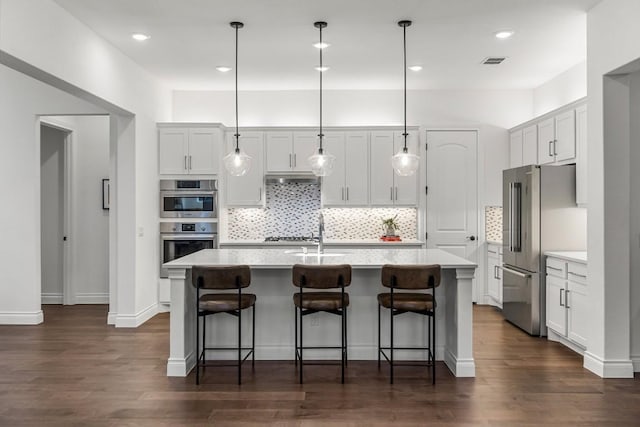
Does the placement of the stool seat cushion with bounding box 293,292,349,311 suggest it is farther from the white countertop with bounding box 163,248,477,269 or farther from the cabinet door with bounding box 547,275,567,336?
the cabinet door with bounding box 547,275,567,336

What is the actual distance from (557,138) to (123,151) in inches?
193

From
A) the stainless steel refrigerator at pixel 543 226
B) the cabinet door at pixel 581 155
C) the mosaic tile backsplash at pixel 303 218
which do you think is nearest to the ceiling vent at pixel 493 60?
the cabinet door at pixel 581 155

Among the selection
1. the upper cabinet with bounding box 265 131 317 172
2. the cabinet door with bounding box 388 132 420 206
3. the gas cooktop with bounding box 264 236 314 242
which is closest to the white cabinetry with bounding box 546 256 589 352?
the cabinet door with bounding box 388 132 420 206

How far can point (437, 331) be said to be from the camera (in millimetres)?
4309

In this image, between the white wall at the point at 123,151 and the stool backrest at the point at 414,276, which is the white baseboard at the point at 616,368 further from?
the white wall at the point at 123,151

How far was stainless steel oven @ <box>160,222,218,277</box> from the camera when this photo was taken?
6.37m

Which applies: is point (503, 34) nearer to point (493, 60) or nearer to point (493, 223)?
point (493, 60)

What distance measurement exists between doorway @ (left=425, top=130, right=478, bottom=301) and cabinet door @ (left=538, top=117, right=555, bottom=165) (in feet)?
3.78

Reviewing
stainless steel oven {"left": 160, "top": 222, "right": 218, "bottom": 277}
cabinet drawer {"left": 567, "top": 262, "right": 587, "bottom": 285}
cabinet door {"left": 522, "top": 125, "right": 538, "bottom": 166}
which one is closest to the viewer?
cabinet drawer {"left": 567, "top": 262, "right": 587, "bottom": 285}

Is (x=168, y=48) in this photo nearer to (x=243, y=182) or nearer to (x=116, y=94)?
(x=116, y=94)

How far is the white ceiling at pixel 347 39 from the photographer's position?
411cm

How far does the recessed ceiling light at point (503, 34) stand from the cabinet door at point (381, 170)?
84.6 inches

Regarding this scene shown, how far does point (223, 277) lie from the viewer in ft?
12.2

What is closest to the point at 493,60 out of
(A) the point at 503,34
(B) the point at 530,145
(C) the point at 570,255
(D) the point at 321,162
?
(A) the point at 503,34
